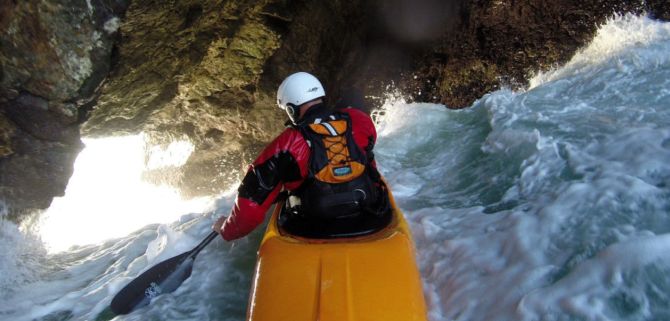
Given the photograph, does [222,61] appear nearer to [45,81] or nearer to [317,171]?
[45,81]

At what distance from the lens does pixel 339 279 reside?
2305 mm

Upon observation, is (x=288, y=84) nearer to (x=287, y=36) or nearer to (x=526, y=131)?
(x=526, y=131)

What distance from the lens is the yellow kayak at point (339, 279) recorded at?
2123 millimetres

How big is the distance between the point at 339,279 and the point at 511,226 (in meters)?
1.30

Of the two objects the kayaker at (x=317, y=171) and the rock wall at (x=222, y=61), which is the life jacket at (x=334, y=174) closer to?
the kayaker at (x=317, y=171)

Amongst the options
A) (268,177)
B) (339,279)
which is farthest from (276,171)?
(339,279)

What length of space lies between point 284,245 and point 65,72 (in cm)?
263

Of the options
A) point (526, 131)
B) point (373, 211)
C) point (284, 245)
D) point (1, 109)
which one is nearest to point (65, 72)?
point (1, 109)

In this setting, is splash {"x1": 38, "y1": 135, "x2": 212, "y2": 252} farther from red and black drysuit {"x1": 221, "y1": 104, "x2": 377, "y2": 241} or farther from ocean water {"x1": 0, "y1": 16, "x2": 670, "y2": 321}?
red and black drysuit {"x1": 221, "y1": 104, "x2": 377, "y2": 241}

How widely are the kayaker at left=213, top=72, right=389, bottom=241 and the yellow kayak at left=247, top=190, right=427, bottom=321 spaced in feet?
0.75

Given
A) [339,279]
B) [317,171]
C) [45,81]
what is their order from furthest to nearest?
[45,81] < [317,171] < [339,279]

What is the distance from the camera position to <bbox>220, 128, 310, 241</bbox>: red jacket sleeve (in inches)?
112

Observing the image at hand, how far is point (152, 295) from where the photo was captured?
3.19m

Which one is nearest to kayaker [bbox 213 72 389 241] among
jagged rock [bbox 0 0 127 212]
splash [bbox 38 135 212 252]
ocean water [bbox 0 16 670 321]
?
ocean water [bbox 0 16 670 321]
